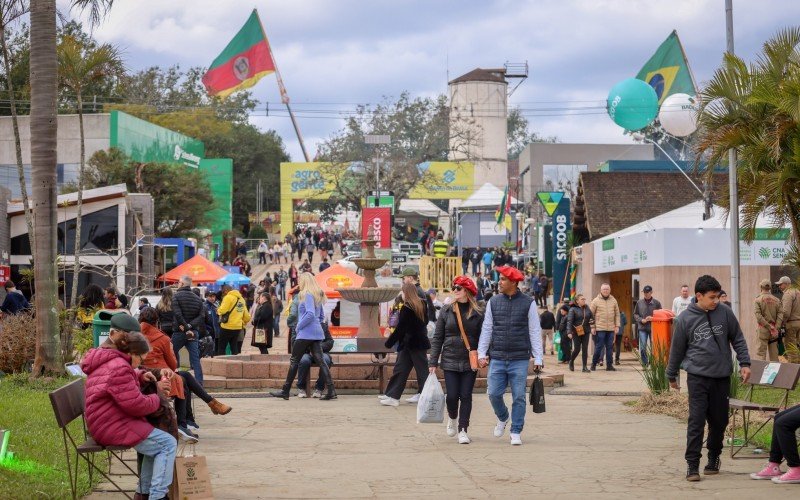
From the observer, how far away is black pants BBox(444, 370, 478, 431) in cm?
1160

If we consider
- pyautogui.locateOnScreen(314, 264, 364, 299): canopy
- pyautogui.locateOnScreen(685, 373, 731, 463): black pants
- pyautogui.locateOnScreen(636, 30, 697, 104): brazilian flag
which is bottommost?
pyautogui.locateOnScreen(685, 373, 731, 463): black pants

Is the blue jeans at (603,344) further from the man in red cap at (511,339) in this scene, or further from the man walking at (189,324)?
the man in red cap at (511,339)

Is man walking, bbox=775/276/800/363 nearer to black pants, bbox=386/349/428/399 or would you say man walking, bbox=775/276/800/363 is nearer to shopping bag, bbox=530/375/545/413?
black pants, bbox=386/349/428/399

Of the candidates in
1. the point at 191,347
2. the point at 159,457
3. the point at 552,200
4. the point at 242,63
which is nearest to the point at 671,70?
the point at 552,200

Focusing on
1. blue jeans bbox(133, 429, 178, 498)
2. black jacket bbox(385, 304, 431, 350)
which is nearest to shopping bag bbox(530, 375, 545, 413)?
black jacket bbox(385, 304, 431, 350)

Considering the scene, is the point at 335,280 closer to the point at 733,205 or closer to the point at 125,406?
the point at 733,205

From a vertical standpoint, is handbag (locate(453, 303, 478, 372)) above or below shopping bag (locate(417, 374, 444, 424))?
above

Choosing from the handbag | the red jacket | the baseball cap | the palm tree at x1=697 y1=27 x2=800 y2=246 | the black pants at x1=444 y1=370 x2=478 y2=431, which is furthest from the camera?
the palm tree at x1=697 y1=27 x2=800 y2=246

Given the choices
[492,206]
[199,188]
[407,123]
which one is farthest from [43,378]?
[407,123]

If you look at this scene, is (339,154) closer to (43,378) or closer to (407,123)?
(407,123)

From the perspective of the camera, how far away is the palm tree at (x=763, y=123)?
47.7ft

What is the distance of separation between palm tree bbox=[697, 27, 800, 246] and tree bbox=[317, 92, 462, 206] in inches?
2002

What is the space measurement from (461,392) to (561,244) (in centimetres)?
2292

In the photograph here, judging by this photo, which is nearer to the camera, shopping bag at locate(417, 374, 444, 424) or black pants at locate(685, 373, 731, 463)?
black pants at locate(685, 373, 731, 463)
